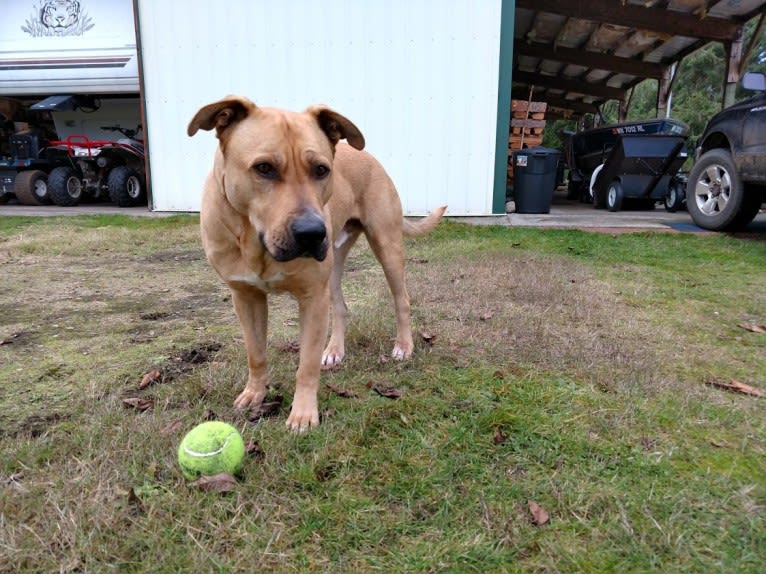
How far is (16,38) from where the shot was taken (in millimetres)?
11648

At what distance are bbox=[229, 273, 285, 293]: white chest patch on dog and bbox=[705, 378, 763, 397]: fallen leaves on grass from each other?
2145 mm

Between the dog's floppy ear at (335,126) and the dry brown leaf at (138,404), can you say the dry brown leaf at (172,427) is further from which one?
the dog's floppy ear at (335,126)

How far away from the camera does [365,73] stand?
8.94 m

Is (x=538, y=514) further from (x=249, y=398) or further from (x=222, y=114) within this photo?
(x=222, y=114)

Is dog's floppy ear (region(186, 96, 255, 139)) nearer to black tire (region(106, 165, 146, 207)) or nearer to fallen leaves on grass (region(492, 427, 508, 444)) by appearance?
fallen leaves on grass (region(492, 427, 508, 444))

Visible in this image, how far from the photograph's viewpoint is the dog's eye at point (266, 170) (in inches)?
81.4

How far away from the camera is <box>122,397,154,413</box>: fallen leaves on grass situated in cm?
235

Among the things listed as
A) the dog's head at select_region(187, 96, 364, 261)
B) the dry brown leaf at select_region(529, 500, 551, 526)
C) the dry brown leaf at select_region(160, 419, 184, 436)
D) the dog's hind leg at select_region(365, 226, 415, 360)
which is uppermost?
the dog's head at select_region(187, 96, 364, 261)

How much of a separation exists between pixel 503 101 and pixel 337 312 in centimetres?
669

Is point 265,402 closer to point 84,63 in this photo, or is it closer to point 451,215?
point 451,215

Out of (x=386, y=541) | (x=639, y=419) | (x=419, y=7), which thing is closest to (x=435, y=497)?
(x=386, y=541)

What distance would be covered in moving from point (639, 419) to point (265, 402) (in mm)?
1623

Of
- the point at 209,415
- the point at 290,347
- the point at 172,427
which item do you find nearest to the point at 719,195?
the point at 290,347

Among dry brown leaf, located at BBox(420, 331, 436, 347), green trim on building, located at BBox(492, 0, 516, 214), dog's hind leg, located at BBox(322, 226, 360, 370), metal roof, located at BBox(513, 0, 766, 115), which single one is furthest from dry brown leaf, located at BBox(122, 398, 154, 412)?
metal roof, located at BBox(513, 0, 766, 115)
